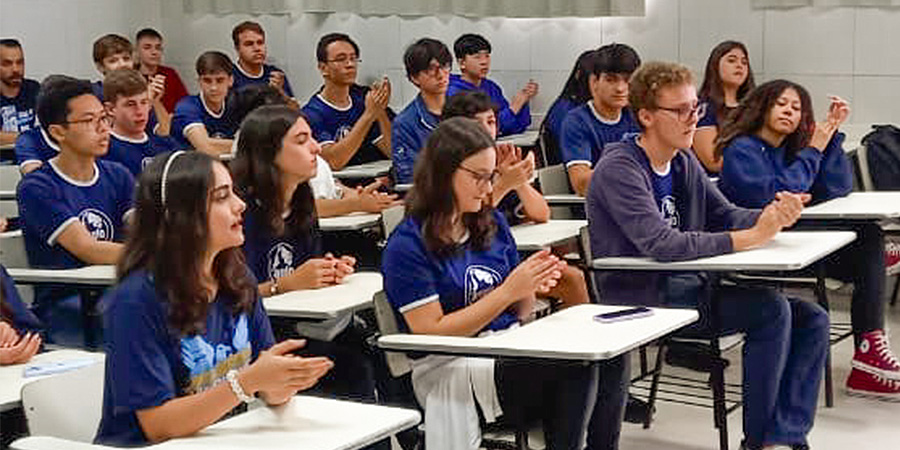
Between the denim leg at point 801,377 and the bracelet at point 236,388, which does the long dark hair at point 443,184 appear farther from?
the denim leg at point 801,377

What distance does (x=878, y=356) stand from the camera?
4.53m

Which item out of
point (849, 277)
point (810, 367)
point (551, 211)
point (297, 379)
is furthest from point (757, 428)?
point (297, 379)

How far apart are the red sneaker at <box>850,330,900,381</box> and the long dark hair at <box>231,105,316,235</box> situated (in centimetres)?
205

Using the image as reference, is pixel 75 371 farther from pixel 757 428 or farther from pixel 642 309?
pixel 757 428

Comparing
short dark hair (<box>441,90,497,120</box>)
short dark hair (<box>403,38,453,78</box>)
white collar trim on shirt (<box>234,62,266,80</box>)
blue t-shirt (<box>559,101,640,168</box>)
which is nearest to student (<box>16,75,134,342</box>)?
short dark hair (<box>441,90,497,120</box>)

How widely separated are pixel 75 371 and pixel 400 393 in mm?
880

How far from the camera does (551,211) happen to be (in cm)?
502

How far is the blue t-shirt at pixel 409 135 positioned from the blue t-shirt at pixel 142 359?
3087mm

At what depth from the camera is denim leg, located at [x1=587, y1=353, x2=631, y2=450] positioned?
310 cm

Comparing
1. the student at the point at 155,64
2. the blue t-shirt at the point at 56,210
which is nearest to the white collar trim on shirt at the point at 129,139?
the blue t-shirt at the point at 56,210

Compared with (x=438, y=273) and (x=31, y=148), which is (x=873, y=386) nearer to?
(x=438, y=273)

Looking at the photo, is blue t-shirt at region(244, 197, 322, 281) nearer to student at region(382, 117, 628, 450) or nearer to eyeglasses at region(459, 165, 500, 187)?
student at region(382, 117, 628, 450)

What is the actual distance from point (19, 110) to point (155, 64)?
3.29 ft

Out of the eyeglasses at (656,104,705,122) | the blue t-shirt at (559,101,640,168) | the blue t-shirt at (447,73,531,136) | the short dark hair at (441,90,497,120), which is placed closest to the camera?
the eyeglasses at (656,104,705,122)
